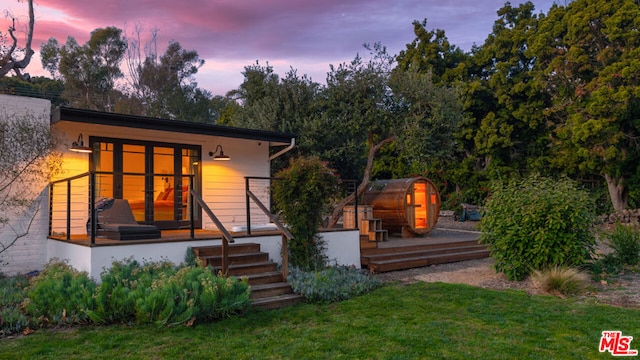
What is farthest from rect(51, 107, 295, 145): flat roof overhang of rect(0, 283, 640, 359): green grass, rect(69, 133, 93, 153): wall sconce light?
rect(0, 283, 640, 359): green grass

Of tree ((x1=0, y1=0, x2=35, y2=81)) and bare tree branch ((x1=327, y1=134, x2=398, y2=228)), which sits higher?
tree ((x1=0, y1=0, x2=35, y2=81))

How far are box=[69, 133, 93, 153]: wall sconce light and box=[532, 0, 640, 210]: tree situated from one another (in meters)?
15.5

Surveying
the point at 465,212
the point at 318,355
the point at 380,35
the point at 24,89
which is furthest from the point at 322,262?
the point at 24,89

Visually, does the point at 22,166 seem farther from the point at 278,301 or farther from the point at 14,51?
the point at 14,51

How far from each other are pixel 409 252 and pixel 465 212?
9971mm

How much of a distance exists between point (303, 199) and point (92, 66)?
85.4ft

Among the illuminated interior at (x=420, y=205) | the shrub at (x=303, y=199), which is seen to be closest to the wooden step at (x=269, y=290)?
the shrub at (x=303, y=199)

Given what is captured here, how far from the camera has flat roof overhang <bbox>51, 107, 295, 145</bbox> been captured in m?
7.34

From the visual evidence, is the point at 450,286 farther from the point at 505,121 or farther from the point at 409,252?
the point at 505,121

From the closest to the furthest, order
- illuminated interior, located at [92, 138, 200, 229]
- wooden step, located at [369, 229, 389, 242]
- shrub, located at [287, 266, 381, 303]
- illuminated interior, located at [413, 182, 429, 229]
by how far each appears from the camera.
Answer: shrub, located at [287, 266, 381, 303]
illuminated interior, located at [92, 138, 200, 229]
wooden step, located at [369, 229, 389, 242]
illuminated interior, located at [413, 182, 429, 229]

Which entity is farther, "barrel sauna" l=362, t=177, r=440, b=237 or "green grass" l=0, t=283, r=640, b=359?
"barrel sauna" l=362, t=177, r=440, b=237

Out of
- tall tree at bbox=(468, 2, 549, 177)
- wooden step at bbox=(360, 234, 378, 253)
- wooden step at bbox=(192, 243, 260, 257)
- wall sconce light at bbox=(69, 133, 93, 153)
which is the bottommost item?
wooden step at bbox=(360, 234, 378, 253)

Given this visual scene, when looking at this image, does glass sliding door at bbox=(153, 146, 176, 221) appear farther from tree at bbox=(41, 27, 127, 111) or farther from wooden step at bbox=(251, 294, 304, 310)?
tree at bbox=(41, 27, 127, 111)

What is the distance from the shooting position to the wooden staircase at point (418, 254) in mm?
9492
